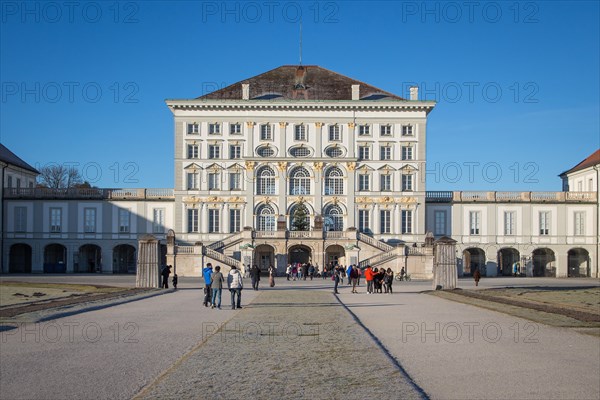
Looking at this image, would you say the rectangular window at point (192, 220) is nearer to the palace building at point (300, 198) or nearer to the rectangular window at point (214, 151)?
the palace building at point (300, 198)

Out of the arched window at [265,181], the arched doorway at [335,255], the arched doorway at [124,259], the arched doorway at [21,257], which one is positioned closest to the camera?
the arched doorway at [335,255]

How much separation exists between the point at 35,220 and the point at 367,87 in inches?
1256

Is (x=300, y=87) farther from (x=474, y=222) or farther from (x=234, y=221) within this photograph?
(x=474, y=222)

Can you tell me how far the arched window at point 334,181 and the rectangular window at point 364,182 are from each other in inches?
61.1

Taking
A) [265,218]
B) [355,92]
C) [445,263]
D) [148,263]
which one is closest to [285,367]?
[148,263]

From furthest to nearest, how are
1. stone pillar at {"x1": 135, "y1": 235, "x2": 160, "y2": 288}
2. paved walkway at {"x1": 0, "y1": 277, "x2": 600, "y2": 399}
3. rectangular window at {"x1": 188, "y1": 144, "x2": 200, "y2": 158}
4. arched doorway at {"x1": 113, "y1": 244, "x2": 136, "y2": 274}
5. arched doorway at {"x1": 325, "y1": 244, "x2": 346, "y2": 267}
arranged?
arched doorway at {"x1": 113, "y1": 244, "x2": 136, "y2": 274}
rectangular window at {"x1": 188, "y1": 144, "x2": 200, "y2": 158}
arched doorway at {"x1": 325, "y1": 244, "x2": 346, "y2": 267}
stone pillar at {"x1": 135, "y1": 235, "x2": 160, "y2": 288}
paved walkway at {"x1": 0, "y1": 277, "x2": 600, "y2": 399}

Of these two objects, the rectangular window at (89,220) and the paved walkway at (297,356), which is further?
the rectangular window at (89,220)

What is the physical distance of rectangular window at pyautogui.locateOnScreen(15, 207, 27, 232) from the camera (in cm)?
6625

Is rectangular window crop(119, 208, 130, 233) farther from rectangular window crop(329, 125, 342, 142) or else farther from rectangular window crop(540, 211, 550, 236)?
rectangular window crop(540, 211, 550, 236)

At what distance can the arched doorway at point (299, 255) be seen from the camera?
6238cm

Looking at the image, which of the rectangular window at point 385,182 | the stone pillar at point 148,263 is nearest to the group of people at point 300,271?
the rectangular window at point 385,182

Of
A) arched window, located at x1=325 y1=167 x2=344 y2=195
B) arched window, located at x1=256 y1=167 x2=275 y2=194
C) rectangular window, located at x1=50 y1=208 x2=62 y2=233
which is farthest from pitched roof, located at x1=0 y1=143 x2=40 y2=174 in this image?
arched window, located at x1=325 y1=167 x2=344 y2=195

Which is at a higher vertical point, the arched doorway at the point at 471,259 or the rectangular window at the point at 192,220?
the rectangular window at the point at 192,220

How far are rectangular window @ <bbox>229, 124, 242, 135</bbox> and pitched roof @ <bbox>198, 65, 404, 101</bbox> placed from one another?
262 cm
